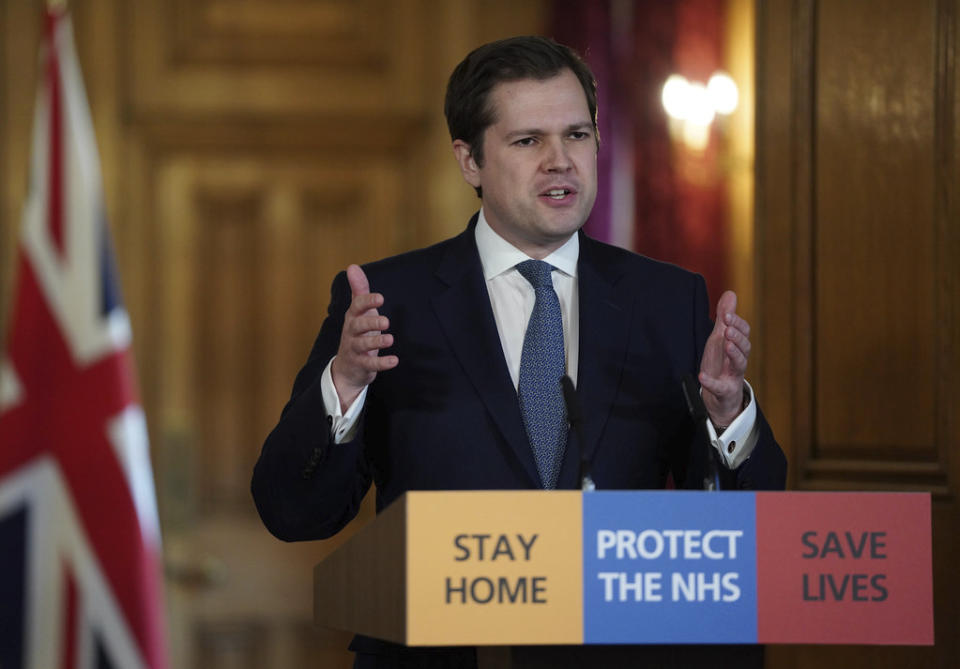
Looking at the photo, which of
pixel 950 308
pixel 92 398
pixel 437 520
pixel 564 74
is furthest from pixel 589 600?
pixel 92 398

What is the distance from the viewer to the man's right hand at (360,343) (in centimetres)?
156

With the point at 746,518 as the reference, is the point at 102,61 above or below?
above

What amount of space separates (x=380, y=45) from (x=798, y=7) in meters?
1.81

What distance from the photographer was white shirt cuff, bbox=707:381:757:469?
1.63m

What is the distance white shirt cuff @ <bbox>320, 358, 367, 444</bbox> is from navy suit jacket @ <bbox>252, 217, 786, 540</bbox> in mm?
13

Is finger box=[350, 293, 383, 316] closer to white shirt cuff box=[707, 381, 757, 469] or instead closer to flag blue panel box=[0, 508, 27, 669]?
white shirt cuff box=[707, 381, 757, 469]

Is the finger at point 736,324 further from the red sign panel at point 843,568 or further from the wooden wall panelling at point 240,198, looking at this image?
the wooden wall panelling at point 240,198

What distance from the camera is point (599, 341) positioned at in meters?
1.84

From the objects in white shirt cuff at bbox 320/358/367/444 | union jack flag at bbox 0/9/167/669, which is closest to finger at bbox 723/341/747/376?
white shirt cuff at bbox 320/358/367/444

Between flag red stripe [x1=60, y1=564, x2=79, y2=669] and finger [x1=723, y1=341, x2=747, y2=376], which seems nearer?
finger [x1=723, y1=341, x2=747, y2=376]

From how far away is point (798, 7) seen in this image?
309 cm

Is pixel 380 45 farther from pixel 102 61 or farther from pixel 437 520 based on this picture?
pixel 437 520

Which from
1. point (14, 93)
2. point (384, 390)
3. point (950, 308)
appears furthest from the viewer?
point (14, 93)

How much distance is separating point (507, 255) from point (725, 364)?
50 cm
